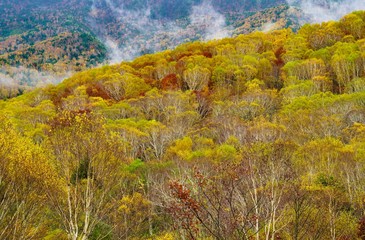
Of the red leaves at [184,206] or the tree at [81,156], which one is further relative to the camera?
the tree at [81,156]

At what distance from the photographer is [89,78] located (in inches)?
3752

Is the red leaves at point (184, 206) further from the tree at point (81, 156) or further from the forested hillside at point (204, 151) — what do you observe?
the tree at point (81, 156)

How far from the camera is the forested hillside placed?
48.7 feet

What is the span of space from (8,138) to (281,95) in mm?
49995

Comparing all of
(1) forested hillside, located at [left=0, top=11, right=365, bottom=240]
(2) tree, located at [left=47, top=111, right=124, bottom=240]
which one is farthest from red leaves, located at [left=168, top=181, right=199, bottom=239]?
(2) tree, located at [left=47, top=111, right=124, bottom=240]

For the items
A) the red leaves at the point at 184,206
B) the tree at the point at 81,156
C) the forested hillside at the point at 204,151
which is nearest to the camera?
the red leaves at the point at 184,206

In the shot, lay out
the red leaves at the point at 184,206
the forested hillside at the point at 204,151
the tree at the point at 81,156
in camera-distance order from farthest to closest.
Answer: the tree at the point at 81,156 → the forested hillside at the point at 204,151 → the red leaves at the point at 184,206

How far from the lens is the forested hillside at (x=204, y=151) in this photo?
14.8m

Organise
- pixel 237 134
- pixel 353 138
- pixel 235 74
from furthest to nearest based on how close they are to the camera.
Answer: pixel 235 74 < pixel 237 134 < pixel 353 138

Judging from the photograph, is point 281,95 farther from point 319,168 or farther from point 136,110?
point 319,168

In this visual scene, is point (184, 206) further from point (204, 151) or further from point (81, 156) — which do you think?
point (204, 151)

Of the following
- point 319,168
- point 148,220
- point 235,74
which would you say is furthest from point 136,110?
point 319,168

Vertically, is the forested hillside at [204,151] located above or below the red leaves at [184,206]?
above

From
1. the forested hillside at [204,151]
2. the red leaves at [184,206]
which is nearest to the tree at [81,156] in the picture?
the forested hillside at [204,151]
